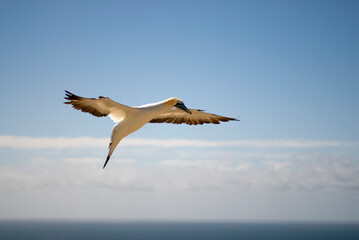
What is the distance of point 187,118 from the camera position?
14.7 meters

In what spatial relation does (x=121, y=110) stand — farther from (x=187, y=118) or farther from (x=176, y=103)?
(x=187, y=118)

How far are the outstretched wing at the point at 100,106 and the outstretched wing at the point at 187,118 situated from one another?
8.04ft

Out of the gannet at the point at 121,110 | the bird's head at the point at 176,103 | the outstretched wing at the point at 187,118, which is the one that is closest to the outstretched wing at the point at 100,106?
the gannet at the point at 121,110

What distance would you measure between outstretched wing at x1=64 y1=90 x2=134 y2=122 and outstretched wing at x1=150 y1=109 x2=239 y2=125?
2449 mm

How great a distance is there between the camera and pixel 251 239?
170125mm

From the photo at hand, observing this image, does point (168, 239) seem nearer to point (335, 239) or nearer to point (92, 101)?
point (335, 239)

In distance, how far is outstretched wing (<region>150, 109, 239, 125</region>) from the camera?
14383 mm

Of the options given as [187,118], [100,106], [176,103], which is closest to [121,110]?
[100,106]

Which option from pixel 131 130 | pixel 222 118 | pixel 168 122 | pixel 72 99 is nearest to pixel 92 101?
pixel 72 99

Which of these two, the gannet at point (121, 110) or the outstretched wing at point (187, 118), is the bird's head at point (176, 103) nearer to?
the gannet at point (121, 110)

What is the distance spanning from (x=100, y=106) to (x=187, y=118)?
3.88 m

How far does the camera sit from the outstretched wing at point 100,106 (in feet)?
36.7

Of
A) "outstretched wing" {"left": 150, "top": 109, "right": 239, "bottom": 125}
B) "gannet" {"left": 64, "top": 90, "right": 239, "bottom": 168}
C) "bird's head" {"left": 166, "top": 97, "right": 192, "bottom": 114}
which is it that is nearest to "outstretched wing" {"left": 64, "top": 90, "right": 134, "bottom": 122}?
"gannet" {"left": 64, "top": 90, "right": 239, "bottom": 168}

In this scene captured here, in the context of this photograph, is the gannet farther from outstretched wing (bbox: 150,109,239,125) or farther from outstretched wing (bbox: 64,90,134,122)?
outstretched wing (bbox: 150,109,239,125)
